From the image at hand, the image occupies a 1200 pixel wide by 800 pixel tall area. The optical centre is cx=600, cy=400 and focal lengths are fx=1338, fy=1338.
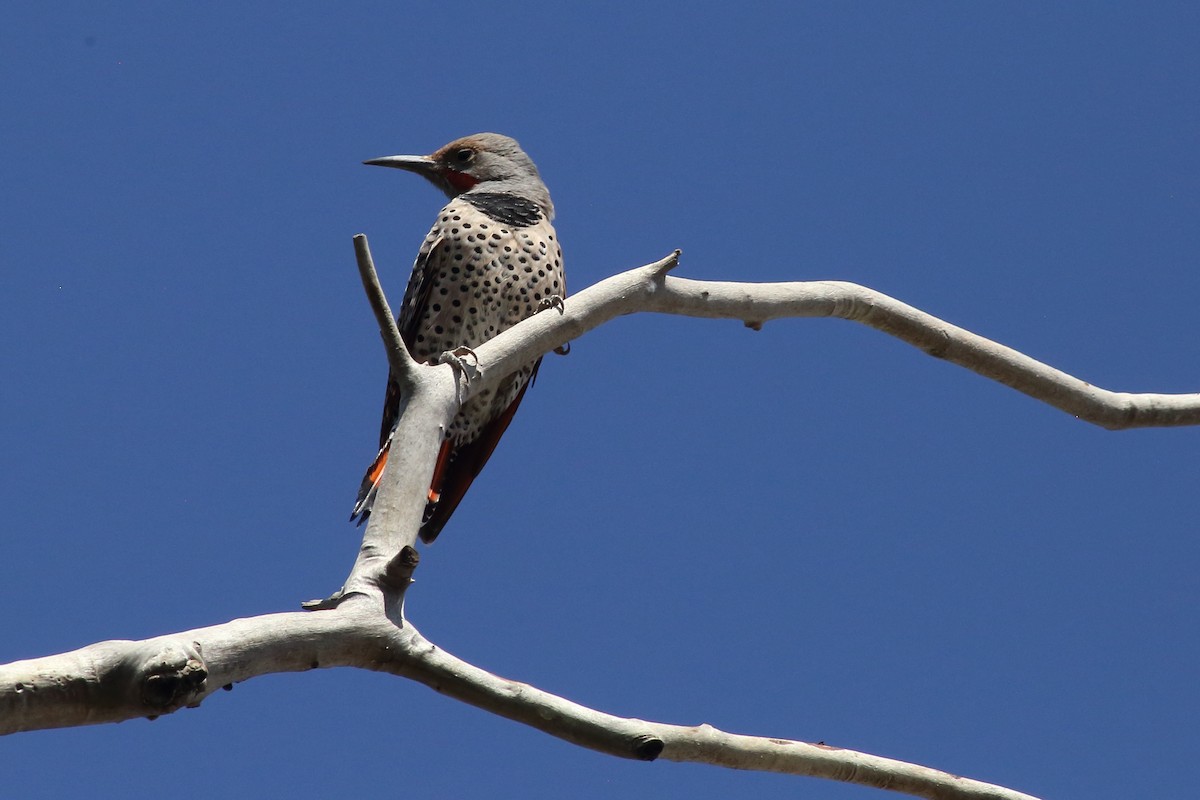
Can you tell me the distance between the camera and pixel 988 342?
16.0ft

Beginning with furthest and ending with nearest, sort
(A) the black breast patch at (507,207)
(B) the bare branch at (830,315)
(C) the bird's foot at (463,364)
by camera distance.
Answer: (A) the black breast patch at (507,207), (B) the bare branch at (830,315), (C) the bird's foot at (463,364)

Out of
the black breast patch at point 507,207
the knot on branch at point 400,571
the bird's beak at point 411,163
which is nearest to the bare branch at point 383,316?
the knot on branch at point 400,571

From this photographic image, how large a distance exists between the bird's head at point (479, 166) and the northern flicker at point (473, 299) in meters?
0.21

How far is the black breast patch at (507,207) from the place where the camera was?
235 inches

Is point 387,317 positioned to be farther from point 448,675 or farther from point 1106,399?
point 1106,399

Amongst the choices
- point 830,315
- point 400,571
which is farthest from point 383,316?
point 830,315

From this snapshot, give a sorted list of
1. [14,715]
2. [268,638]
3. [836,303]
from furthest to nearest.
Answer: [836,303], [268,638], [14,715]

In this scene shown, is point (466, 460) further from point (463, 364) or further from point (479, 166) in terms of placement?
point (463, 364)

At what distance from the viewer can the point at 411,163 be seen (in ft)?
21.3

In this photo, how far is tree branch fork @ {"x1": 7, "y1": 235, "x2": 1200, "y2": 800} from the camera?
94.8 inches

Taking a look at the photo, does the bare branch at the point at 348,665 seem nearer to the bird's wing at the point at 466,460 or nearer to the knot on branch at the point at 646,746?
the knot on branch at the point at 646,746

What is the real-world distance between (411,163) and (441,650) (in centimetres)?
399

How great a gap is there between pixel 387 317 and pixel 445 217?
2524 mm

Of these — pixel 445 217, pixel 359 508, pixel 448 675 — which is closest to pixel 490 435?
pixel 445 217
